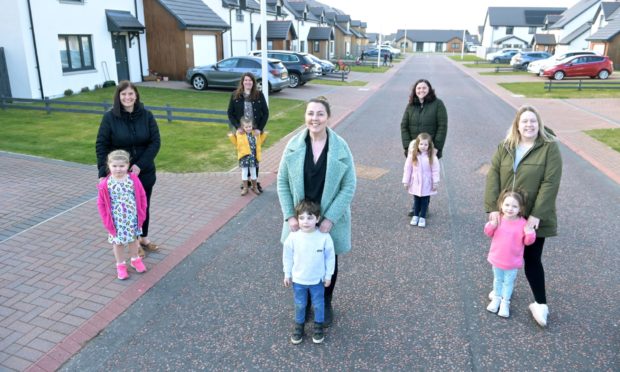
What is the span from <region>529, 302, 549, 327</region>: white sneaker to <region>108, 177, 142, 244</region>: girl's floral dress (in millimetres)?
4057

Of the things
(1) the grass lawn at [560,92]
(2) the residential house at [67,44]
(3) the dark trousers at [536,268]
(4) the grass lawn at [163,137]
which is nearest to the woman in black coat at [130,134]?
(4) the grass lawn at [163,137]

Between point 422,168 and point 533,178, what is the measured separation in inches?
92.6

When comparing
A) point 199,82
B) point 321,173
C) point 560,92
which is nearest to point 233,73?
point 199,82

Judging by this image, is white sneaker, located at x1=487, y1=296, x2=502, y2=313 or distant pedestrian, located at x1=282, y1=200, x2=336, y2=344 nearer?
distant pedestrian, located at x1=282, y1=200, x2=336, y2=344

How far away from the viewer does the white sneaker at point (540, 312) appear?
4.15 m

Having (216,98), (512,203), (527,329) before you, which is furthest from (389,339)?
(216,98)

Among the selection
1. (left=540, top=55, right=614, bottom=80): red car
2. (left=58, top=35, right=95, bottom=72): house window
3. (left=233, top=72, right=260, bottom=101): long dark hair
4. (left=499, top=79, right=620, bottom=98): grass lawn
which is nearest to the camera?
(left=233, top=72, right=260, bottom=101): long dark hair

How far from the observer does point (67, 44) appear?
18.7 meters

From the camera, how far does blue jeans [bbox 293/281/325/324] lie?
3918mm

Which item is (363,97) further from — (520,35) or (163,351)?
(520,35)

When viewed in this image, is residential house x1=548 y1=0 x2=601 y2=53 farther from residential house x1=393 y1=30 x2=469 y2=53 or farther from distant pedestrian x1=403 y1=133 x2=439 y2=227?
residential house x1=393 y1=30 x2=469 y2=53

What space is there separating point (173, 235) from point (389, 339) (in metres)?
3.33

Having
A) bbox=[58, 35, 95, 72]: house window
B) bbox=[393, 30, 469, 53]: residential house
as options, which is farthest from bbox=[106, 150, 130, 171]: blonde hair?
bbox=[393, 30, 469, 53]: residential house

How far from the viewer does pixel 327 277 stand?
12.6 feet
